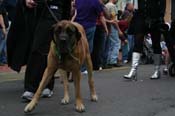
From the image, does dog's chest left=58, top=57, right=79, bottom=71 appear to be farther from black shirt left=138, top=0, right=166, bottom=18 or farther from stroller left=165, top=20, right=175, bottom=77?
stroller left=165, top=20, right=175, bottom=77

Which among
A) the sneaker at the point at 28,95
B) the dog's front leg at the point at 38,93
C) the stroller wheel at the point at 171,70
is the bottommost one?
the stroller wheel at the point at 171,70

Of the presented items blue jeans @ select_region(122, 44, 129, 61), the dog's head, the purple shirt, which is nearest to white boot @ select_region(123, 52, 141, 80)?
the purple shirt

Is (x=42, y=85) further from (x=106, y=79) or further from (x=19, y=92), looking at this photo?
(x=106, y=79)

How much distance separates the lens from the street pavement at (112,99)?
705 cm

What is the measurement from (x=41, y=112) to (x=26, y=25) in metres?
1.57

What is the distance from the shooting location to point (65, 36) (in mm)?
6512

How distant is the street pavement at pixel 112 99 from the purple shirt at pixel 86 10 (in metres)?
1.40

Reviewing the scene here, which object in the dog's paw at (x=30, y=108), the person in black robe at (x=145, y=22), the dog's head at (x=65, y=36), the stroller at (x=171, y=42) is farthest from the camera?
the stroller at (x=171, y=42)

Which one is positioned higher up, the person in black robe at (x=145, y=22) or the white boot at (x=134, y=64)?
the person in black robe at (x=145, y=22)

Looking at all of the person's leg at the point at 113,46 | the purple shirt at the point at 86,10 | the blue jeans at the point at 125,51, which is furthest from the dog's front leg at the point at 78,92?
the blue jeans at the point at 125,51

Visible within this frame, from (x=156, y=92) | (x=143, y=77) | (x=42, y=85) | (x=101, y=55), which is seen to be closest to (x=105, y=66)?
(x=101, y=55)

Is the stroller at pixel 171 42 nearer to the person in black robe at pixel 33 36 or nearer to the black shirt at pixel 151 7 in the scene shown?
the black shirt at pixel 151 7

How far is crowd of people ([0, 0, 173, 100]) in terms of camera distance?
7.59m

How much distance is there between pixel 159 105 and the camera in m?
7.64
